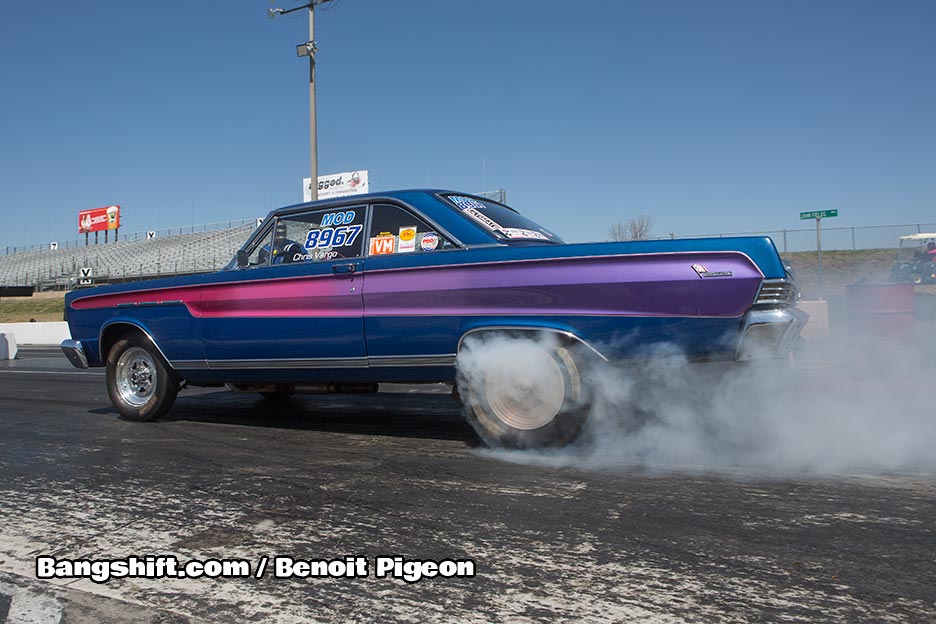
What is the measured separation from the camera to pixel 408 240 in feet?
14.8

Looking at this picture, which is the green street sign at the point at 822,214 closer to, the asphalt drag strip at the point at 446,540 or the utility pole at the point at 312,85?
the utility pole at the point at 312,85

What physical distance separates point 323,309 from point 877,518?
3.36 meters

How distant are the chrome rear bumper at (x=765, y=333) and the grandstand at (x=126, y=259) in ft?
152

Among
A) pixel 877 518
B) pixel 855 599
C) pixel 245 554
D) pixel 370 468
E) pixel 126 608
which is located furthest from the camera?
pixel 370 468

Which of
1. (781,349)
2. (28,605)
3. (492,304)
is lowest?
(28,605)

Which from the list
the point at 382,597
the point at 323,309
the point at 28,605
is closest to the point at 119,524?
the point at 28,605

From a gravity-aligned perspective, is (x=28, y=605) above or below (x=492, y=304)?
below

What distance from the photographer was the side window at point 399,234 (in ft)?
14.5

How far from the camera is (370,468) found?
3.89m

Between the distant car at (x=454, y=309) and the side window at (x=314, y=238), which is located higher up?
the side window at (x=314, y=238)

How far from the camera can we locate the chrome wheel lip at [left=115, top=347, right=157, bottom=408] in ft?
18.8

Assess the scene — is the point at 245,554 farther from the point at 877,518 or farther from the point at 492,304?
the point at 877,518

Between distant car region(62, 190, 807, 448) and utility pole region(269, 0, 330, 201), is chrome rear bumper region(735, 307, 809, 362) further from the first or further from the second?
utility pole region(269, 0, 330, 201)

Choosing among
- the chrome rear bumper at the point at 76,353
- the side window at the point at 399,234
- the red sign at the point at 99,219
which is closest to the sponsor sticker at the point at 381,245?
the side window at the point at 399,234
